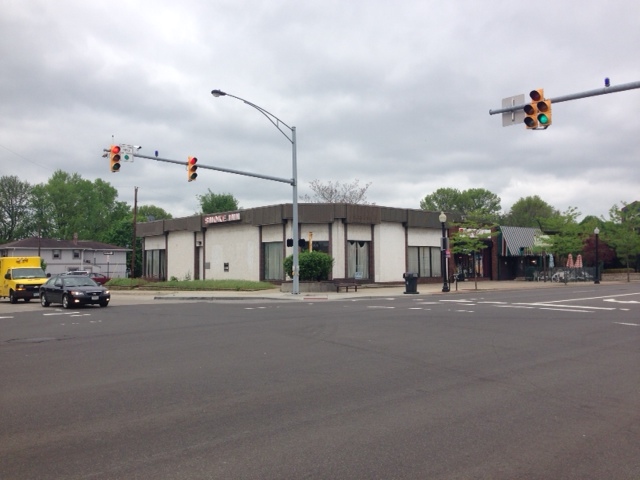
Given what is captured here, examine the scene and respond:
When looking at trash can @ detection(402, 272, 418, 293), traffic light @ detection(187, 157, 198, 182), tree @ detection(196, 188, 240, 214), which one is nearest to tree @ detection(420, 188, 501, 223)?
tree @ detection(196, 188, 240, 214)

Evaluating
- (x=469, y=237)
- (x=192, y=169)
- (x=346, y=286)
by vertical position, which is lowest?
(x=346, y=286)

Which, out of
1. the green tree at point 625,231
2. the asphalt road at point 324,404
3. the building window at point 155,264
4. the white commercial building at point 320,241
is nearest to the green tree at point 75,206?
the building window at point 155,264

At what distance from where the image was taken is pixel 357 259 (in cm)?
4150

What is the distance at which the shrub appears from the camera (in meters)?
36.1

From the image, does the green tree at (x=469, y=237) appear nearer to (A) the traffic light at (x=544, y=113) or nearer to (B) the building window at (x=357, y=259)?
(B) the building window at (x=357, y=259)

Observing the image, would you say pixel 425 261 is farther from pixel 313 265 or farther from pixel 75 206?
pixel 75 206

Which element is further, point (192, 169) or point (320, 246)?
point (320, 246)

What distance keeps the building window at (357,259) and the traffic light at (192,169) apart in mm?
17002

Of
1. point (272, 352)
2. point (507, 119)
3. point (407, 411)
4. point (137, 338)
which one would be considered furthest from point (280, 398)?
point (507, 119)

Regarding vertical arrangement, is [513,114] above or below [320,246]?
above

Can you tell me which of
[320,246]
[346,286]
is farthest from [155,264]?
[346,286]

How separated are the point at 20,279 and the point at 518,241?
40.9 metres

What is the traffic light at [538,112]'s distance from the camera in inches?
591

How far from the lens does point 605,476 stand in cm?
497
